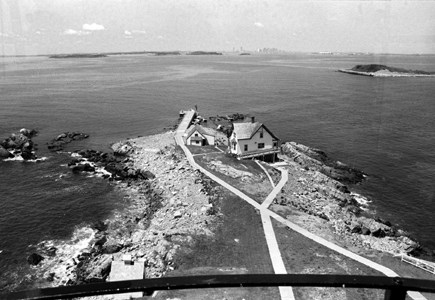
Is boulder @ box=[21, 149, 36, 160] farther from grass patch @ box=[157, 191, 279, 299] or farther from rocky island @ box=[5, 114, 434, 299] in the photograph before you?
grass patch @ box=[157, 191, 279, 299]

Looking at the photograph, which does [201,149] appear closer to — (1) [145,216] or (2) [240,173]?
(2) [240,173]

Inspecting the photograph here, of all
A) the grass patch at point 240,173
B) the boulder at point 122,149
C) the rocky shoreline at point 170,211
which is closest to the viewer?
the rocky shoreline at point 170,211

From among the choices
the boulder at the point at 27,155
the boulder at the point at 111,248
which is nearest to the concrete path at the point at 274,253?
the boulder at the point at 111,248

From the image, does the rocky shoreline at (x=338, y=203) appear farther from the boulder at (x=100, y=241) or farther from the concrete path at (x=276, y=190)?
the boulder at (x=100, y=241)

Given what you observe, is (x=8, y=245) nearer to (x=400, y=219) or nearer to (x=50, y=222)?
(x=50, y=222)

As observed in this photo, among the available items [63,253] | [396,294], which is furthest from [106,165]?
[396,294]

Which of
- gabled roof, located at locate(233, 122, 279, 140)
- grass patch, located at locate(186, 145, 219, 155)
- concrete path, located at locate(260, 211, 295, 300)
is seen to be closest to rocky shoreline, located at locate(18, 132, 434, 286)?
grass patch, located at locate(186, 145, 219, 155)
